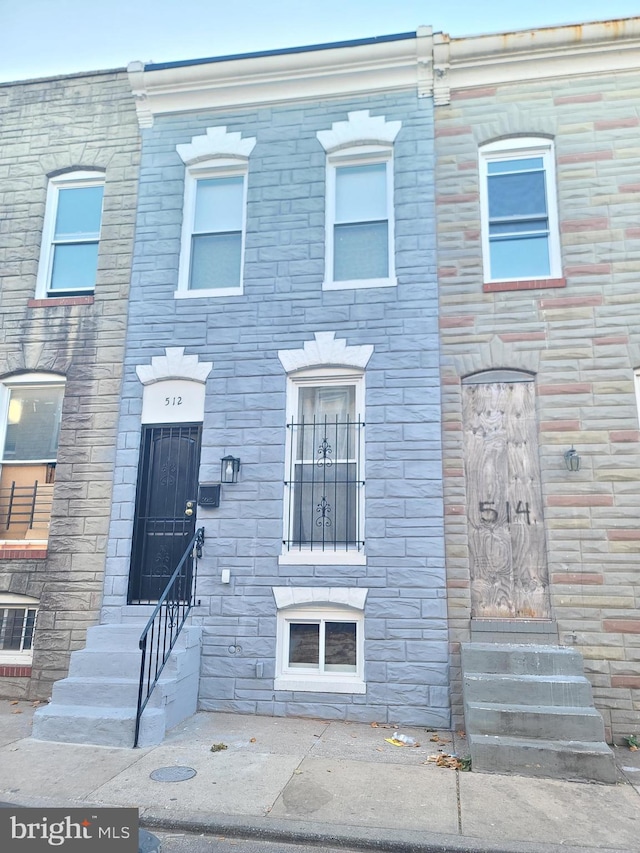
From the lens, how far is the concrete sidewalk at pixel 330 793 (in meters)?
3.88

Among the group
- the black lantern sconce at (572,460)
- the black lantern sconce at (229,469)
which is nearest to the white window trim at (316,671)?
the black lantern sconce at (229,469)

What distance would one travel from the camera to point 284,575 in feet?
22.5

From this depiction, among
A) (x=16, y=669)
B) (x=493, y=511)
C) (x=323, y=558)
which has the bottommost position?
(x=16, y=669)

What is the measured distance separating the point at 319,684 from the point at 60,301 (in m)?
5.69

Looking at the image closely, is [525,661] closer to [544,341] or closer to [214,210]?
[544,341]

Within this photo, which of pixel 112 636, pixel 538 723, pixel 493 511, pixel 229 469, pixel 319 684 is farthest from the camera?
pixel 229 469

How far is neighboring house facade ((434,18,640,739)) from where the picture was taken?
6.43m

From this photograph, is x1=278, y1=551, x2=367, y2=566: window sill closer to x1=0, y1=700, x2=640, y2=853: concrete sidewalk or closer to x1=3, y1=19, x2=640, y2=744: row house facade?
x1=3, y1=19, x2=640, y2=744: row house facade

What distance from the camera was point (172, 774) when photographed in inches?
188

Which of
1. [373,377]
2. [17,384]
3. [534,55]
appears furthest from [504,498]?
[17,384]

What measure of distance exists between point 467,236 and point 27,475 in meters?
6.17

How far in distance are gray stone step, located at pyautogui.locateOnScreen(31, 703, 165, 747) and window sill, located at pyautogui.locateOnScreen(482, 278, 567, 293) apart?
562 centimetres

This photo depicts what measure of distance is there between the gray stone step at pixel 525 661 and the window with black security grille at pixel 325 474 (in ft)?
5.47

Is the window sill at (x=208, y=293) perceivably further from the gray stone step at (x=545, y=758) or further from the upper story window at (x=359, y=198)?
the gray stone step at (x=545, y=758)
